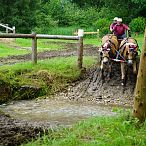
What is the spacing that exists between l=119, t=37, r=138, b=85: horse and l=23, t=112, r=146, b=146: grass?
5.85 m

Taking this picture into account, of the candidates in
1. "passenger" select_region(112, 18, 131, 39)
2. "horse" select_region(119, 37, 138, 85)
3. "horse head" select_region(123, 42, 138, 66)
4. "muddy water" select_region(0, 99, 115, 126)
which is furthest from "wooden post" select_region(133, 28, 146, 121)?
"passenger" select_region(112, 18, 131, 39)

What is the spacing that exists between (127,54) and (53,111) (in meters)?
3.91

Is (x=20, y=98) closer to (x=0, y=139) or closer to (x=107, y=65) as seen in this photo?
(x=107, y=65)

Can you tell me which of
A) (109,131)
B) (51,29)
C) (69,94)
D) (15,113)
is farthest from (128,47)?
(51,29)

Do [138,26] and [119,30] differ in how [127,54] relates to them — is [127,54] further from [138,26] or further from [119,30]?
[138,26]

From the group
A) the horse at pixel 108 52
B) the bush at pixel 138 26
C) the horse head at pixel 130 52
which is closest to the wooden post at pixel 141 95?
A: the horse head at pixel 130 52

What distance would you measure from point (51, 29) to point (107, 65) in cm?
2830

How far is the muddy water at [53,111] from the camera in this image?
1118 centimetres

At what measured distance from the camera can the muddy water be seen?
11.2 metres

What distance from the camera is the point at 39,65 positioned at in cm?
1594

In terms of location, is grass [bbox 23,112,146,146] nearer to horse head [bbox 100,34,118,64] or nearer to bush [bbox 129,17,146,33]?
horse head [bbox 100,34,118,64]

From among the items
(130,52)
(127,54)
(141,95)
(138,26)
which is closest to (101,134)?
(141,95)

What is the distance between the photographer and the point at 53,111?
1216cm

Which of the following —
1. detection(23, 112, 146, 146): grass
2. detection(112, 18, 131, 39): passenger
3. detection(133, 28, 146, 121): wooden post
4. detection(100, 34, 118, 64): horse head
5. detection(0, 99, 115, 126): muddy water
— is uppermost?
detection(112, 18, 131, 39): passenger
